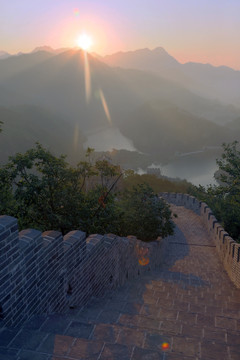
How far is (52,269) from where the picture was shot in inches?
157

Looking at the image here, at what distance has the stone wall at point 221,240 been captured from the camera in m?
9.26

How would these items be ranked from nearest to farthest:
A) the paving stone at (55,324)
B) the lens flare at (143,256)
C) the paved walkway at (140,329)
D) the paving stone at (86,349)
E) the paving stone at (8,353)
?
the paving stone at (8,353), the paving stone at (86,349), the paved walkway at (140,329), the paving stone at (55,324), the lens flare at (143,256)

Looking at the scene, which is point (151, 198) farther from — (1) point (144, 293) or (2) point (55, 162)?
(1) point (144, 293)

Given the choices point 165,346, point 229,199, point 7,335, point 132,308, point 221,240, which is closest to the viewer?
point 7,335

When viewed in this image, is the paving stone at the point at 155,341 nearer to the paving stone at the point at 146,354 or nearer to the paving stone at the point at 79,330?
the paving stone at the point at 146,354

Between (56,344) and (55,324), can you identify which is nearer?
(56,344)

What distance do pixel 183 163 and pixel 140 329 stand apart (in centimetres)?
10697

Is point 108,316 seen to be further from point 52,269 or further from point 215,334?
point 215,334

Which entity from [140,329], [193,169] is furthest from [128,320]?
[193,169]

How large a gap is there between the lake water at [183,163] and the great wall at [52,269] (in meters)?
72.0

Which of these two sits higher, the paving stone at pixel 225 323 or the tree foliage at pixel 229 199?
the tree foliage at pixel 229 199

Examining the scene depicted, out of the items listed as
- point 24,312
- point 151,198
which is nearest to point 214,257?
point 151,198

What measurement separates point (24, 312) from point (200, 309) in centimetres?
327

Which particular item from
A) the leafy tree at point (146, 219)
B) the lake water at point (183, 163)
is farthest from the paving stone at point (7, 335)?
the lake water at point (183, 163)
